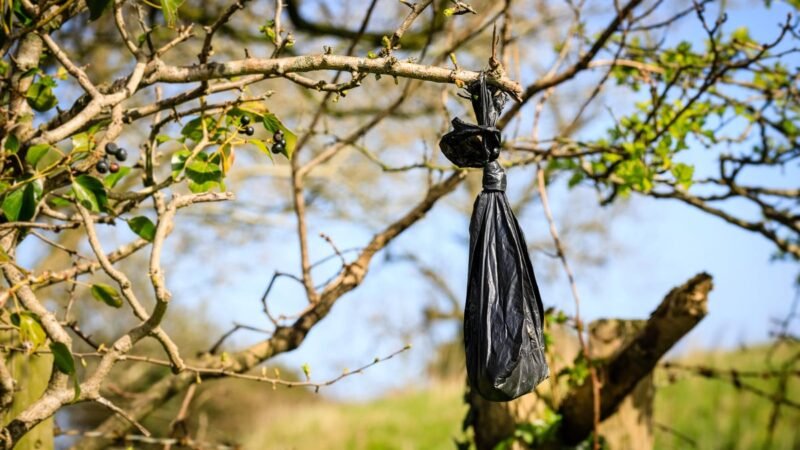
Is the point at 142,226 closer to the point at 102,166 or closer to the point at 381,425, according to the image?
the point at 102,166

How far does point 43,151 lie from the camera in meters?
1.99

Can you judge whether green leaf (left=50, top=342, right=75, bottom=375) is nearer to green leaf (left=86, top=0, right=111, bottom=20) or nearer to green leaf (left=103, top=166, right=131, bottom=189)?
green leaf (left=103, top=166, right=131, bottom=189)

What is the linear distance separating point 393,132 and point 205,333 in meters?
3.78

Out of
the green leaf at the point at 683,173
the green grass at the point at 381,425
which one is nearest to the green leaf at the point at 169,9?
the green leaf at the point at 683,173

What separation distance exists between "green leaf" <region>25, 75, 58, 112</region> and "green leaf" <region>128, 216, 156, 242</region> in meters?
0.42

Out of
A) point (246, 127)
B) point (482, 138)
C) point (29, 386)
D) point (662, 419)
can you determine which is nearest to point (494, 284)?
point (482, 138)

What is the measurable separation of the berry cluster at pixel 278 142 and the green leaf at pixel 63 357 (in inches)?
28.6

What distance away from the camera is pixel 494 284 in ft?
6.35

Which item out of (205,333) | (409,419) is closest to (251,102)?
(409,419)

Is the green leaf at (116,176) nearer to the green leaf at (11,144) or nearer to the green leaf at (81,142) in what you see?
the green leaf at (81,142)

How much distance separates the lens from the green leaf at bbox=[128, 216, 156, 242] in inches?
88.4

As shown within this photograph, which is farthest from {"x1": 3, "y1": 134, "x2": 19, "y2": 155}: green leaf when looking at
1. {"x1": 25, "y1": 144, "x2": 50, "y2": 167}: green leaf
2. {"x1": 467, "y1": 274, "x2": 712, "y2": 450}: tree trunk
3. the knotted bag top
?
{"x1": 467, "y1": 274, "x2": 712, "y2": 450}: tree trunk

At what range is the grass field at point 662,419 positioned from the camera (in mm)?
6324

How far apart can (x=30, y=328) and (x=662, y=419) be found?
5.56m
